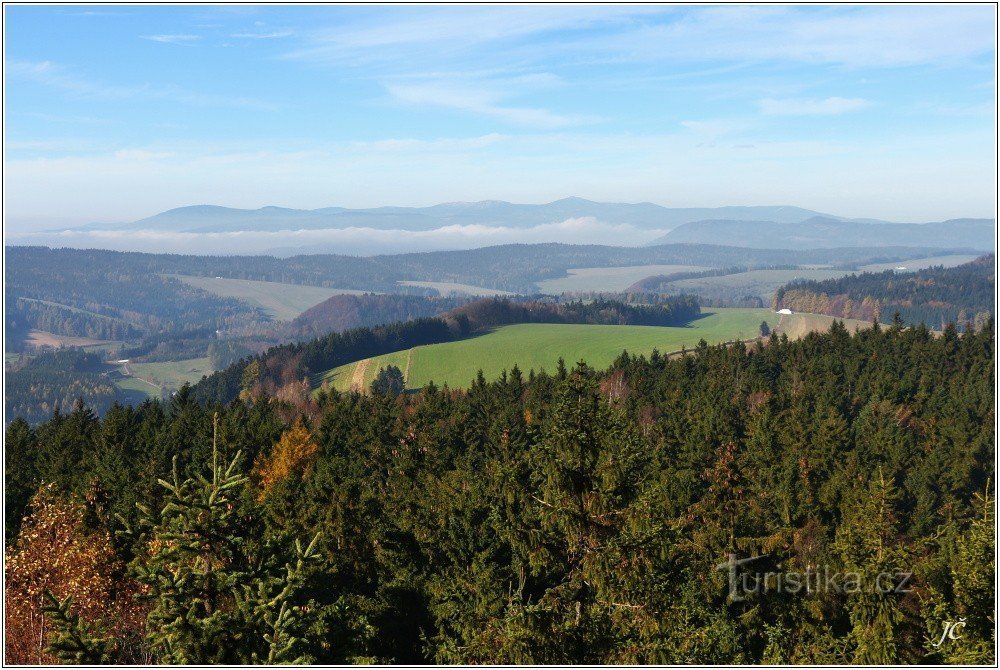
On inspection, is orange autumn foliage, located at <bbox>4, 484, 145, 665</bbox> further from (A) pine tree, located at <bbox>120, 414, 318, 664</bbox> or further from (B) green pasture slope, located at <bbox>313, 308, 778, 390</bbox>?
(B) green pasture slope, located at <bbox>313, 308, 778, 390</bbox>

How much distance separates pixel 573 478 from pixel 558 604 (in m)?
2.58

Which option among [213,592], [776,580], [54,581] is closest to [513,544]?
[213,592]

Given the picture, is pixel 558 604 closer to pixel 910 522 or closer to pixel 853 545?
pixel 853 545

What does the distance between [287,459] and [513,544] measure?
45176 mm

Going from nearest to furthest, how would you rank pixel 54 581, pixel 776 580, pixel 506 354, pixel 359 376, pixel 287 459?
pixel 54 581, pixel 776 580, pixel 287 459, pixel 359 376, pixel 506 354

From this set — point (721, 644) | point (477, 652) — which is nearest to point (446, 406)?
point (721, 644)

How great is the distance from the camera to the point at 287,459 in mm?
60781

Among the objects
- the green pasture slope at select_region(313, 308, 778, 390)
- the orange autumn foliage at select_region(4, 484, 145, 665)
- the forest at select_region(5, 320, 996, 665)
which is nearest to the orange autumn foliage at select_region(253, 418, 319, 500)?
the forest at select_region(5, 320, 996, 665)

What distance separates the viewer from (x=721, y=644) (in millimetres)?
25656

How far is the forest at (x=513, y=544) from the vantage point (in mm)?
14227

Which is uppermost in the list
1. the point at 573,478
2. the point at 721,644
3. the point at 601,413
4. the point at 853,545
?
the point at 601,413

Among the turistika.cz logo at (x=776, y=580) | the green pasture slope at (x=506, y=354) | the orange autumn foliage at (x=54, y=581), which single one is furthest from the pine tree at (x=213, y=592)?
the green pasture slope at (x=506, y=354)

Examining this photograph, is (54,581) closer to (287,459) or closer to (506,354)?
(287,459)

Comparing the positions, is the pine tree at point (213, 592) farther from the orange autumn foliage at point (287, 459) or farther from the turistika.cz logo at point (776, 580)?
the orange autumn foliage at point (287, 459)
